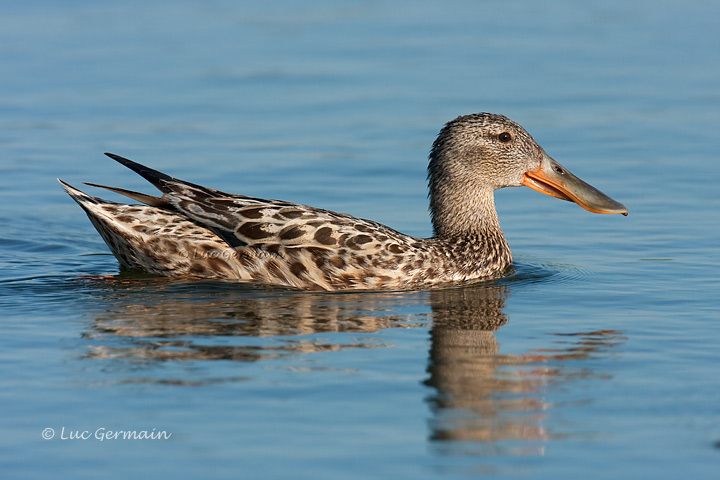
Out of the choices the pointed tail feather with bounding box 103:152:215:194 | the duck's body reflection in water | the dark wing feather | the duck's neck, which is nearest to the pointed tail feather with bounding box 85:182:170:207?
the dark wing feather

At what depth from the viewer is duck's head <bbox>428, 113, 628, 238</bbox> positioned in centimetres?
1093

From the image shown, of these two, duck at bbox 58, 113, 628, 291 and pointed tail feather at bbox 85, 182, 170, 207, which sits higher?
pointed tail feather at bbox 85, 182, 170, 207

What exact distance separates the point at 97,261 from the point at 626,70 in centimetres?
915

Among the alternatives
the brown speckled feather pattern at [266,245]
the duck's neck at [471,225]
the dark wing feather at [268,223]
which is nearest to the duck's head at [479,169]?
the duck's neck at [471,225]

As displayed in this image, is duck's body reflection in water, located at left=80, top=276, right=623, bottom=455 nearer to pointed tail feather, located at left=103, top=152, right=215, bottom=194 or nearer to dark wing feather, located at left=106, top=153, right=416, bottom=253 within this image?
dark wing feather, located at left=106, top=153, right=416, bottom=253

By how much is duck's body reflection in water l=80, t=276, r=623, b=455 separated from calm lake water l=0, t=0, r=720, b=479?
0.03 m

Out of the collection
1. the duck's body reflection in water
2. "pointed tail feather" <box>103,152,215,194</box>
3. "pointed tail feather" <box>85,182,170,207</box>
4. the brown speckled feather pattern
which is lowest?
the duck's body reflection in water

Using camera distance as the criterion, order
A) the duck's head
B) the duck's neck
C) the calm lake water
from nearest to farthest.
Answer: the calm lake water, the duck's neck, the duck's head

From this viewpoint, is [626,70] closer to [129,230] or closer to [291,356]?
[129,230]

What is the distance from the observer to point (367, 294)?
9.90 meters

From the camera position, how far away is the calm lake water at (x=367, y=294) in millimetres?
6629

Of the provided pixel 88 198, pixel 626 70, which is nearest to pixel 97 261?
pixel 88 198

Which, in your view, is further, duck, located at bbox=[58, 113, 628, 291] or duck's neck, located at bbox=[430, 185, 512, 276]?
duck's neck, located at bbox=[430, 185, 512, 276]

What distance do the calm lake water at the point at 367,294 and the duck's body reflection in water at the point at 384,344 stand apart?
0.03 m
